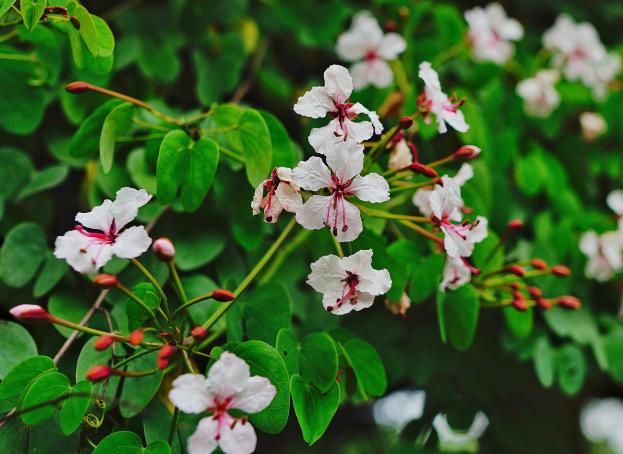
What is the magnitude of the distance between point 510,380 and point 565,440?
31 cm

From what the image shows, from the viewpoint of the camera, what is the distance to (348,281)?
73 cm

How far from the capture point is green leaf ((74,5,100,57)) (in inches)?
30.9

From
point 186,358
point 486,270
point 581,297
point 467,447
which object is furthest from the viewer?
point 467,447

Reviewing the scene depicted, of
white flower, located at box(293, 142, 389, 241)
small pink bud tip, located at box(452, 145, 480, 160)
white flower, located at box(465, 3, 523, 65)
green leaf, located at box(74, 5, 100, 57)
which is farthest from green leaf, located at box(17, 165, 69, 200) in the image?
white flower, located at box(465, 3, 523, 65)

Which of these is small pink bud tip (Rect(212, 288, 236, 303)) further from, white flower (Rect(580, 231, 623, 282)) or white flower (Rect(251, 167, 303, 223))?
white flower (Rect(580, 231, 623, 282))

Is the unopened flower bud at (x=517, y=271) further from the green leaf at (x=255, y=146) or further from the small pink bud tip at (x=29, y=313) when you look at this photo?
the small pink bud tip at (x=29, y=313)

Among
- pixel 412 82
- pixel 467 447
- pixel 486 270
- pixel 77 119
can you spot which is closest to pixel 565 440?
pixel 467 447

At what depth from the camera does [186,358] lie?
0.70 metres

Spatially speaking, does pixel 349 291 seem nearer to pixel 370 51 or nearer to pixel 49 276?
pixel 49 276

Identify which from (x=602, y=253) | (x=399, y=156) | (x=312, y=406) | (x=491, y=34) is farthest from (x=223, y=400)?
(x=491, y=34)

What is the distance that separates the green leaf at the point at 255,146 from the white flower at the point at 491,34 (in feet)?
1.80

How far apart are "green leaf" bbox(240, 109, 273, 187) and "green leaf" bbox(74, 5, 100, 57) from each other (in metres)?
0.18

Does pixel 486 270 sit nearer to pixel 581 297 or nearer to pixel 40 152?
pixel 581 297

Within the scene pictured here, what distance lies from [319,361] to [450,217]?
0.22 metres
